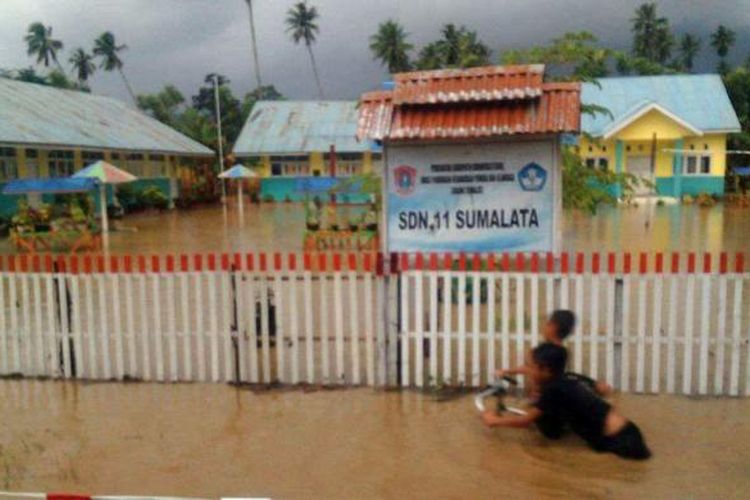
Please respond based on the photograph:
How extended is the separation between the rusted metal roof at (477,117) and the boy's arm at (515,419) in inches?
126

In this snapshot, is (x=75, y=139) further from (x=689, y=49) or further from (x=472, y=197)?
(x=689, y=49)

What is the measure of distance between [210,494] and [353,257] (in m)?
2.79

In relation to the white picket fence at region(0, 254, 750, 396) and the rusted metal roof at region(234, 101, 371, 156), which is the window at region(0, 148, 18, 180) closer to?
the rusted metal roof at region(234, 101, 371, 156)

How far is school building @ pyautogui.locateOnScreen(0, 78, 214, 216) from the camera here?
2353 centimetres

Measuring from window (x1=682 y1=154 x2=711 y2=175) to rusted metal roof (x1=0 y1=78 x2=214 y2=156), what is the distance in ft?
85.3

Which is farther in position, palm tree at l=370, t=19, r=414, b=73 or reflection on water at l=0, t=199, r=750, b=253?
palm tree at l=370, t=19, r=414, b=73

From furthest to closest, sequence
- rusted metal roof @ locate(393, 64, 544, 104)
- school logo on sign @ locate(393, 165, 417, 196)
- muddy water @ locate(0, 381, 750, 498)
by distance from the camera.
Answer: school logo on sign @ locate(393, 165, 417, 196) < rusted metal roof @ locate(393, 64, 544, 104) < muddy water @ locate(0, 381, 750, 498)

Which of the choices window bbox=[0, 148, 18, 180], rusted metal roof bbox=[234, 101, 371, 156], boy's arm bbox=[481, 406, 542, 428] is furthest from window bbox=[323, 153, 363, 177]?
boy's arm bbox=[481, 406, 542, 428]

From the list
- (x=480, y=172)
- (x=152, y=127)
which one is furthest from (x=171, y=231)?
(x=480, y=172)

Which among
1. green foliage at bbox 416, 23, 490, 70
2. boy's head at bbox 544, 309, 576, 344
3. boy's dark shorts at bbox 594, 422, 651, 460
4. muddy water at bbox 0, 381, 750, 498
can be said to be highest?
green foliage at bbox 416, 23, 490, 70

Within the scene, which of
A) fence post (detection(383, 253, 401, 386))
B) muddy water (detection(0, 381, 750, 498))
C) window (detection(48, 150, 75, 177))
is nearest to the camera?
muddy water (detection(0, 381, 750, 498))

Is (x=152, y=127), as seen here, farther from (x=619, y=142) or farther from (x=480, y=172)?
(x=480, y=172)

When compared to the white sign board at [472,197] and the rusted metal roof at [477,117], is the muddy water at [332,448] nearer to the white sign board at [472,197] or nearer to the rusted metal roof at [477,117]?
the white sign board at [472,197]

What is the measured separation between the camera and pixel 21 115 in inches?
980
